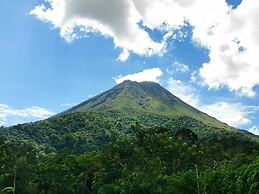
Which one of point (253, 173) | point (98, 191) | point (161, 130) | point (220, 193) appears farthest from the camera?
point (161, 130)

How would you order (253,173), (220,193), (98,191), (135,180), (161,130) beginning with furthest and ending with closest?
(161,130)
(98,191)
(135,180)
(220,193)
(253,173)

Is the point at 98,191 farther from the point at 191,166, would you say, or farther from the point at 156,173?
the point at 191,166

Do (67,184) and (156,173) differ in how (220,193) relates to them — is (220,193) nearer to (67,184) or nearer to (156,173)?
(156,173)

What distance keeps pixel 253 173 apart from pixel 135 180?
32.4m

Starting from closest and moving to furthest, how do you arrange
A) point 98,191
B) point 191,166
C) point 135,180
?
point 135,180 < point 98,191 < point 191,166

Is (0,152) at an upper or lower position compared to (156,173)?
upper

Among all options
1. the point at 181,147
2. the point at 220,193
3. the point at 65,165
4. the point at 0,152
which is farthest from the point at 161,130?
the point at 220,193

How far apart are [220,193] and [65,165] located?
148ft

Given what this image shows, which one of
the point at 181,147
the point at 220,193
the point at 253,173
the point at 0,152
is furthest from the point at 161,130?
the point at 253,173

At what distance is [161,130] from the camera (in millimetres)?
113062

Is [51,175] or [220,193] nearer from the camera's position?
[220,193]

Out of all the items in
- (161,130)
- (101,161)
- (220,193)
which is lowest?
(220,193)

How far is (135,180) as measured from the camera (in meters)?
82.8

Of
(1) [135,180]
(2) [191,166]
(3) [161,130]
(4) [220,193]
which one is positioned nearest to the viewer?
(4) [220,193]
